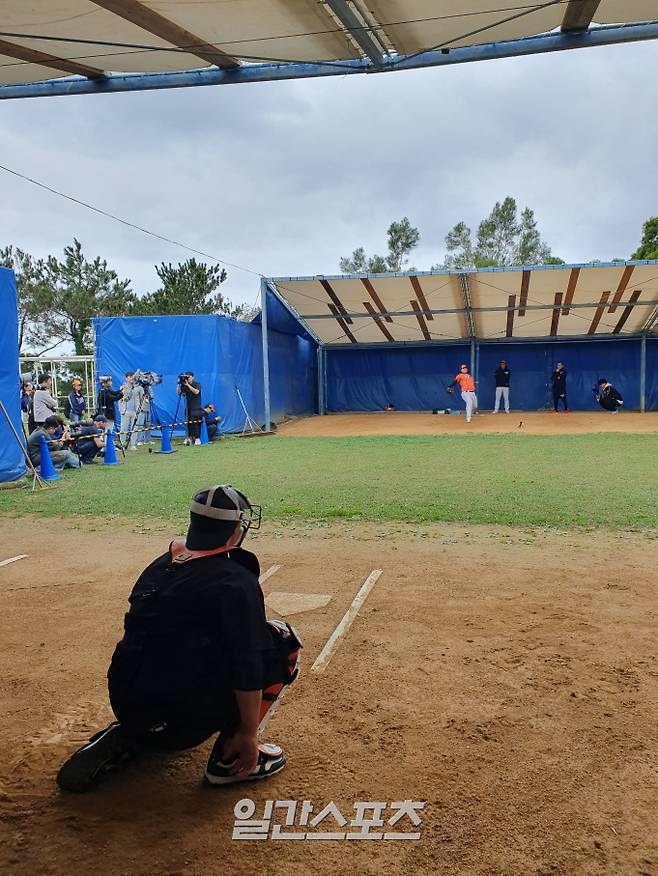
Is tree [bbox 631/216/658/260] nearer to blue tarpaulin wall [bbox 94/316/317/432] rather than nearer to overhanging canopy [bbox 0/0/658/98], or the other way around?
blue tarpaulin wall [bbox 94/316/317/432]

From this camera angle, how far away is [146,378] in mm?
18188

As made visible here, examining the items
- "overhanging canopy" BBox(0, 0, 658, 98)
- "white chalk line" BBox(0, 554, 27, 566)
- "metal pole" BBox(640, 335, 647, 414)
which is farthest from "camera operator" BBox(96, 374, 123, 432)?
"metal pole" BBox(640, 335, 647, 414)

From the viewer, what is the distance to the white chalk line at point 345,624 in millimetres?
3986

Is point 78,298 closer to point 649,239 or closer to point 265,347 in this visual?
point 265,347

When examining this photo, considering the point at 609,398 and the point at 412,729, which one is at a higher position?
the point at 609,398

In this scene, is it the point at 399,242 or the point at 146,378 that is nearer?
the point at 146,378

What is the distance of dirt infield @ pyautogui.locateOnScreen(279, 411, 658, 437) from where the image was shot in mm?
19297

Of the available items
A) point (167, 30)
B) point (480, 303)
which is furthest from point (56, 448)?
point (480, 303)

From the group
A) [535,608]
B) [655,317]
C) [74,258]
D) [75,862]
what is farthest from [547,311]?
[74,258]

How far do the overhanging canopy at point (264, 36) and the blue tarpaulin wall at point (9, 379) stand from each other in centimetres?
832

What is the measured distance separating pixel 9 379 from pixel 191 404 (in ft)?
21.5

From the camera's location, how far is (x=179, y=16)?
3.31m

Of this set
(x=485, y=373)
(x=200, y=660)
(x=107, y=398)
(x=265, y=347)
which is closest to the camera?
(x=200, y=660)

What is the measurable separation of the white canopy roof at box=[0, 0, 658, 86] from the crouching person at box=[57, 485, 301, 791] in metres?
2.43
